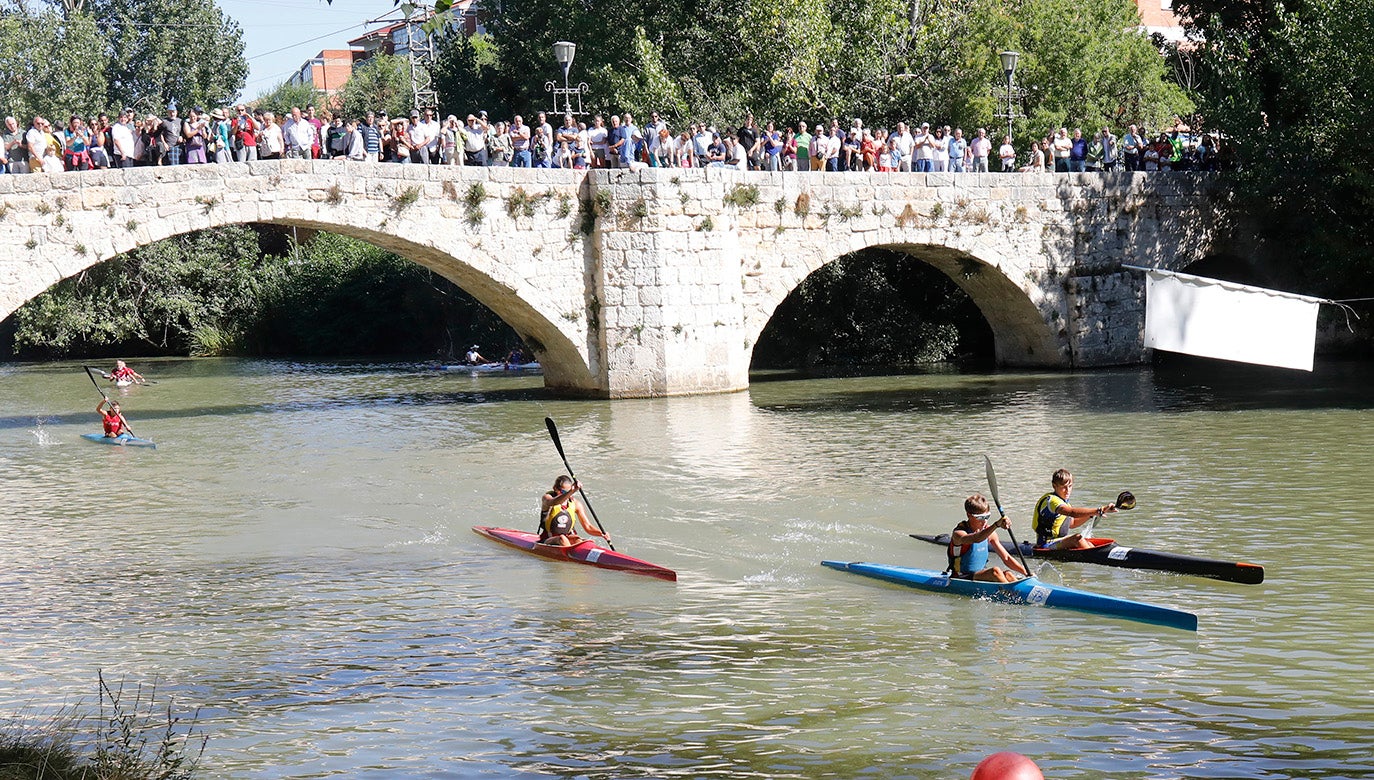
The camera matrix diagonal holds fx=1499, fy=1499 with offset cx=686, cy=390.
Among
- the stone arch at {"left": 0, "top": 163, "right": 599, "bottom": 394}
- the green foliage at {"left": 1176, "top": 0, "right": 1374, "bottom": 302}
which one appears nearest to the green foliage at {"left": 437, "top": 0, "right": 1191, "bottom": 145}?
the green foliage at {"left": 1176, "top": 0, "right": 1374, "bottom": 302}

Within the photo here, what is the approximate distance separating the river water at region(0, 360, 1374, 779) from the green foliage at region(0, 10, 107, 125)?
20186 millimetres

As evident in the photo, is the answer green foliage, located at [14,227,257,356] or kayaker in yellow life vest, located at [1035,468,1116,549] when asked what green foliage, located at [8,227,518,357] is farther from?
kayaker in yellow life vest, located at [1035,468,1116,549]

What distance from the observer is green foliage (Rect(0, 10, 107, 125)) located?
119 ft

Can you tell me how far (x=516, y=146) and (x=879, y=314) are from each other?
29.1 feet

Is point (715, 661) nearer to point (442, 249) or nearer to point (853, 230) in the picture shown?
point (442, 249)

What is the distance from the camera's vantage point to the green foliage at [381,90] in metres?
50.8

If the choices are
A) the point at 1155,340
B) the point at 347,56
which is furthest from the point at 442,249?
the point at 347,56

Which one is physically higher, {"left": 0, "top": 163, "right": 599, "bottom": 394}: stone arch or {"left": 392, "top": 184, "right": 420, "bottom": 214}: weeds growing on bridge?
{"left": 392, "top": 184, "right": 420, "bottom": 214}: weeds growing on bridge

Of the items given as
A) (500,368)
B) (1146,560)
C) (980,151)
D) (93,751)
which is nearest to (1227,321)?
(1146,560)

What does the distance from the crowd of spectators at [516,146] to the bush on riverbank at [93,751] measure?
12.7m

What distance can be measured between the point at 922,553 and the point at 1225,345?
5352 millimetres

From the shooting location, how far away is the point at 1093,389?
21516 mm

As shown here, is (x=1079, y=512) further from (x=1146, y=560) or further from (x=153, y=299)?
(x=153, y=299)

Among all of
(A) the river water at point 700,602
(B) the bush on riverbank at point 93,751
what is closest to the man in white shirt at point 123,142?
(A) the river water at point 700,602
